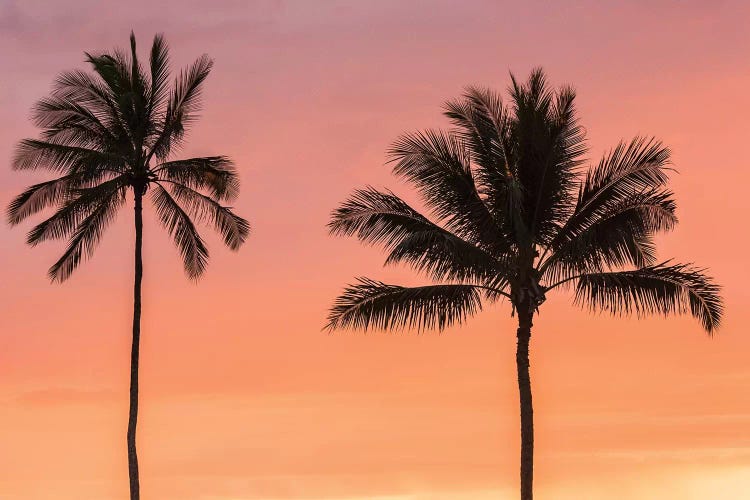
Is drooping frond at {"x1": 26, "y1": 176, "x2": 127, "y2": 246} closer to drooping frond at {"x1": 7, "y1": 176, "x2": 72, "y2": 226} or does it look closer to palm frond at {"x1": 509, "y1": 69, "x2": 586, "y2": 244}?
drooping frond at {"x1": 7, "y1": 176, "x2": 72, "y2": 226}

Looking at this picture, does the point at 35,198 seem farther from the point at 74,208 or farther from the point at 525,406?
the point at 525,406

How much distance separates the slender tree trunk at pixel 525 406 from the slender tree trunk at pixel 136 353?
13404 millimetres

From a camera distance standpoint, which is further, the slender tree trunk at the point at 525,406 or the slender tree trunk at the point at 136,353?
the slender tree trunk at the point at 136,353

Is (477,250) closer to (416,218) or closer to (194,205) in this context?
(416,218)

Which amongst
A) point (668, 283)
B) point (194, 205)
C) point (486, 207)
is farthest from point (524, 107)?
point (194, 205)

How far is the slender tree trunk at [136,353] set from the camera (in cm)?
4038

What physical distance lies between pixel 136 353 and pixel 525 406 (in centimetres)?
1390

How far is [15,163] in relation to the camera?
4041cm

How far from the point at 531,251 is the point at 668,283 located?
3747 mm

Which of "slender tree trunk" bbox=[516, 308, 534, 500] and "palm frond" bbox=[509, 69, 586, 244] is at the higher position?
"palm frond" bbox=[509, 69, 586, 244]

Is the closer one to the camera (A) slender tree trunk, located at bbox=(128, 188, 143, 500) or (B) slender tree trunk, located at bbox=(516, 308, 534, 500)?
(B) slender tree trunk, located at bbox=(516, 308, 534, 500)

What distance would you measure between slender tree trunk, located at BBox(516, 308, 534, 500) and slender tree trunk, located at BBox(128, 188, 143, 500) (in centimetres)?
1340

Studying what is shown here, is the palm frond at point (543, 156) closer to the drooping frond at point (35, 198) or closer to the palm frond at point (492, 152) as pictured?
the palm frond at point (492, 152)

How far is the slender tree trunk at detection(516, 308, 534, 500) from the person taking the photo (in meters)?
33.3
